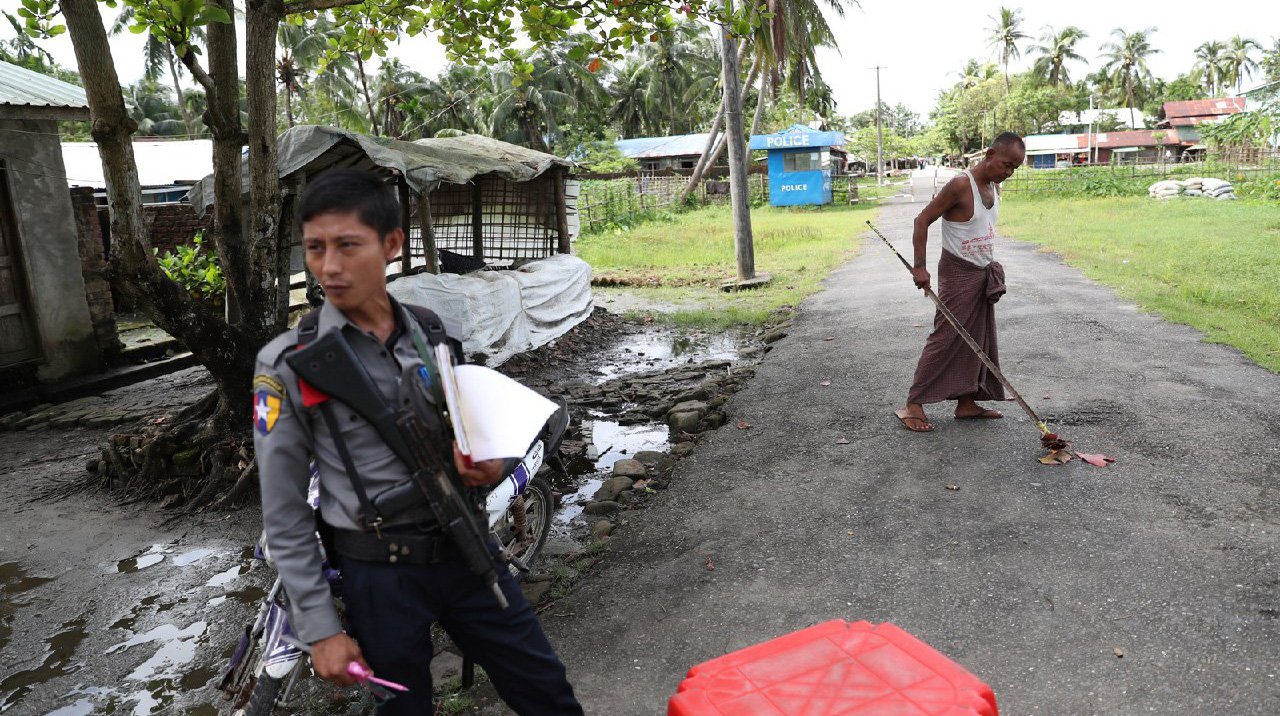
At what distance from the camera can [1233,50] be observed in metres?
69.3

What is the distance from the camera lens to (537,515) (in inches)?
172

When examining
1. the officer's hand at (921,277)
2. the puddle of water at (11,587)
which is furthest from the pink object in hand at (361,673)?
the officer's hand at (921,277)

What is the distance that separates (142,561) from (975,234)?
5261 mm

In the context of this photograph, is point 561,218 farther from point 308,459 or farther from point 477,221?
point 308,459

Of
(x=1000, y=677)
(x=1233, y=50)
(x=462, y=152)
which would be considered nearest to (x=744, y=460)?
(x=1000, y=677)

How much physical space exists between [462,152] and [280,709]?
731cm

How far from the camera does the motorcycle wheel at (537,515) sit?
425cm

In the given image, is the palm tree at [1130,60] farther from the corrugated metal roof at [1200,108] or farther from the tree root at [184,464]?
the tree root at [184,464]

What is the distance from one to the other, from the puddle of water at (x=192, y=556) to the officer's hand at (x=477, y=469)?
3.75 metres

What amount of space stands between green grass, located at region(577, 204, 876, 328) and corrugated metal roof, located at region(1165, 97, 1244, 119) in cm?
4114

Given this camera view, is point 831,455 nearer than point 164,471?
Yes

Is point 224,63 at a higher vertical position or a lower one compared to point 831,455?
higher

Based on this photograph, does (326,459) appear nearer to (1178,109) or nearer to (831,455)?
(831,455)

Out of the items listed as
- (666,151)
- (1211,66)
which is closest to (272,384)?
(666,151)
